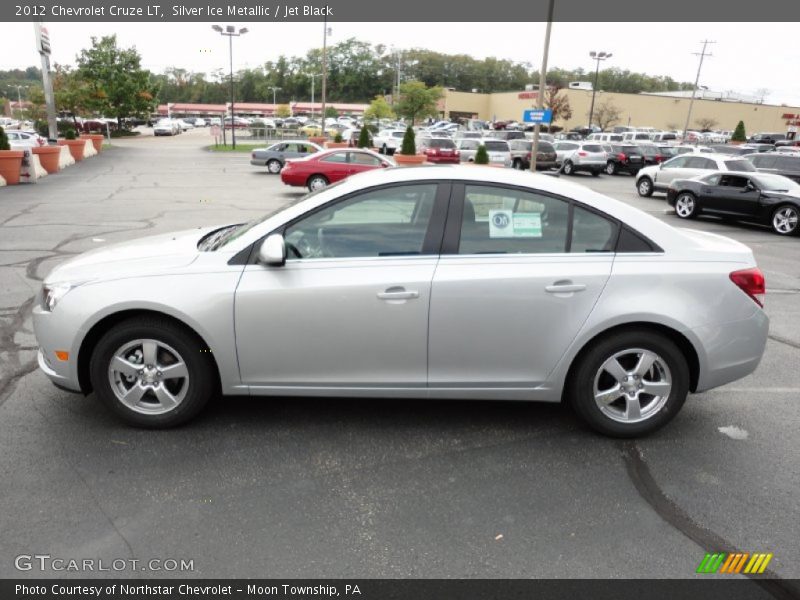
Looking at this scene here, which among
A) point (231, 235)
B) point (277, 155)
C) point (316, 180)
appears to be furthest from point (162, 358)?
point (277, 155)

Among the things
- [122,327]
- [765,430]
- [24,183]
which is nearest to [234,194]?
[24,183]

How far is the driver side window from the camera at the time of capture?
3.71 m

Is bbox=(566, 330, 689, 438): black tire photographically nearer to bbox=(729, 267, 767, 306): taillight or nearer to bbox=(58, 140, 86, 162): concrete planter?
bbox=(729, 267, 767, 306): taillight

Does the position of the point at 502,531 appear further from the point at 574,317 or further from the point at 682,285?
the point at 682,285

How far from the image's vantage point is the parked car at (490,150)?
28.6 meters

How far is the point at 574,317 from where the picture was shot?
3.61 metres

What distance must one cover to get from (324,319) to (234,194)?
1581 centimetres

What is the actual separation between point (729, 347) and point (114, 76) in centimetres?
5835

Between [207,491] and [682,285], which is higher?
[682,285]

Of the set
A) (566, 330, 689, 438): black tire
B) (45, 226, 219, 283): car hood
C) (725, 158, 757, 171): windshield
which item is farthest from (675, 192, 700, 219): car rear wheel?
(45, 226, 219, 283): car hood

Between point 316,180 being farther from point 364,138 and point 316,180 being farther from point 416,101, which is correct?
point 416,101

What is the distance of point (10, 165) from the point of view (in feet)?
61.5

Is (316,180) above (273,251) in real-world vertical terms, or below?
below
